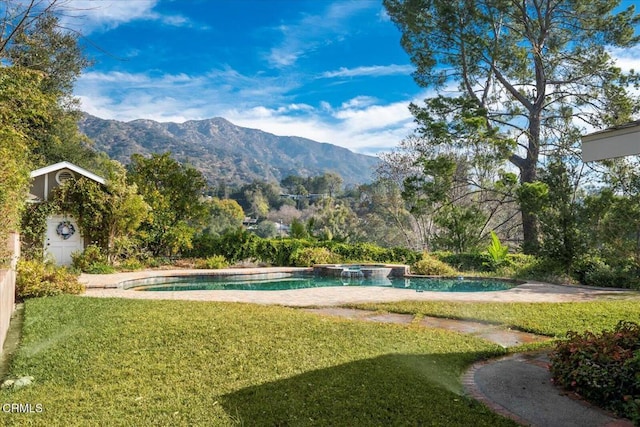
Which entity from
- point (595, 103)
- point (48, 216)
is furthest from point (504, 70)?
point (48, 216)

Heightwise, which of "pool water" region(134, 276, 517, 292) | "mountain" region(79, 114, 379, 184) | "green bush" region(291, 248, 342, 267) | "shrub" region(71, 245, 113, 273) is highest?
"mountain" region(79, 114, 379, 184)

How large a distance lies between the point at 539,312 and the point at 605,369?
15.9ft

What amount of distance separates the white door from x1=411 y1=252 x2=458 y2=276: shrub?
12.7 m

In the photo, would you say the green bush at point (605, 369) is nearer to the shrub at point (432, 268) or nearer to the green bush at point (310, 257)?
the shrub at point (432, 268)

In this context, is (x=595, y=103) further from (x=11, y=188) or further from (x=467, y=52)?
(x=11, y=188)

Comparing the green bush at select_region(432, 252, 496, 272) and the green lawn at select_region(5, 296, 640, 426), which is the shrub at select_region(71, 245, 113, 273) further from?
the green bush at select_region(432, 252, 496, 272)

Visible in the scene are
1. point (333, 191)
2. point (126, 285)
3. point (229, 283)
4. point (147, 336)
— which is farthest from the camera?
point (333, 191)

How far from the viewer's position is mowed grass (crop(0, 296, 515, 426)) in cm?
378

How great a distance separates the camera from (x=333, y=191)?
64.9 metres

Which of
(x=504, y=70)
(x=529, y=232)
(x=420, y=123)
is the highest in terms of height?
(x=504, y=70)

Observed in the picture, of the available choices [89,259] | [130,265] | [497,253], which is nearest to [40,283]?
[89,259]

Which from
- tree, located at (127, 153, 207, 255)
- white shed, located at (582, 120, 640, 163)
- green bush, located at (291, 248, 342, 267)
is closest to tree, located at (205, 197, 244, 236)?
tree, located at (127, 153, 207, 255)

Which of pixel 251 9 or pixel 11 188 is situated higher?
pixel 251 9

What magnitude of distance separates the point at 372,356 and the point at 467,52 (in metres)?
19.9
